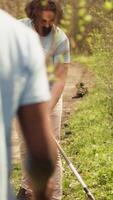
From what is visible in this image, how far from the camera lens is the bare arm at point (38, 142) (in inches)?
76.2

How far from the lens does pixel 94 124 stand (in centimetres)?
1212

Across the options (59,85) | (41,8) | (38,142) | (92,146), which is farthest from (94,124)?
(38,142)

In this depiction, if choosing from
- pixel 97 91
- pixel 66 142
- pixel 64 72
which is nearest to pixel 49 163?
pixel 64 72

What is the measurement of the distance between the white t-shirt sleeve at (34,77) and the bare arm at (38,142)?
3 cm

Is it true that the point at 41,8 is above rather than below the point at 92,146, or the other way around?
above

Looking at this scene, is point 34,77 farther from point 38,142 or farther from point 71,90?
point 71,90

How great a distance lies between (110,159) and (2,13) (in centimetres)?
682

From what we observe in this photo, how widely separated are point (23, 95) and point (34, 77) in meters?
0.06

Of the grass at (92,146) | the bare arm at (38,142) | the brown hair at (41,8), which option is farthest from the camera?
the grass at (92,146)

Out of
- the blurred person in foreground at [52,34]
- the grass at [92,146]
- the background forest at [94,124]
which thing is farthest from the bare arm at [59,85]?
the grass at [92,146]

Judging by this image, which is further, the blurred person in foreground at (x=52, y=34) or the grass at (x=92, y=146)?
the grass at (x=92, y=146)

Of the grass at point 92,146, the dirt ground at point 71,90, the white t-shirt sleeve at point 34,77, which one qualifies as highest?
the white t-shirt sleeve at point 34,77

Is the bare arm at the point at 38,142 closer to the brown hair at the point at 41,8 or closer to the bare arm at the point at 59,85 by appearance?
the brown hair at the point at 41,8

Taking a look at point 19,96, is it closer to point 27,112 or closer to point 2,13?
point 27,112
